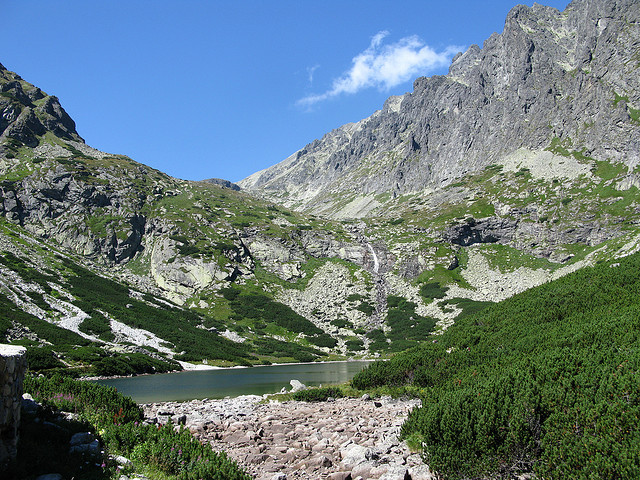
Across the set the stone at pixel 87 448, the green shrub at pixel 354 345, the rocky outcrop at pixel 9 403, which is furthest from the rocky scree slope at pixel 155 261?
the rocky outcrop at pixel 9 403

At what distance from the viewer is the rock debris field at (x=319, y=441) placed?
348 inches

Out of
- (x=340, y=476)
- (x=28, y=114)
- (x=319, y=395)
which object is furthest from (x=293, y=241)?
(x=340, y=476)

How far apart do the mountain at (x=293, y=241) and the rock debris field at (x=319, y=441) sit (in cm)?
4090

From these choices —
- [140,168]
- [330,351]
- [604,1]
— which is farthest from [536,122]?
[140,168]

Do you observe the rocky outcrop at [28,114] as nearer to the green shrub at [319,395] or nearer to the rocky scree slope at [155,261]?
the rocky scree slope at [155,261]

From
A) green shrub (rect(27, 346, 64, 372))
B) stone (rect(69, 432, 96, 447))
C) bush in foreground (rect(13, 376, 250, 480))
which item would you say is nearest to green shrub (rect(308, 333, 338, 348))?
green shrub (rect(27, 346, 64, 372))

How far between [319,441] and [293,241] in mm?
126842

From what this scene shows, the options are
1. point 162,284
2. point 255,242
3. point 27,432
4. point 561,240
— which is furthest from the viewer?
point 255,242

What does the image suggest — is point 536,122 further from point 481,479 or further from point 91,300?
point 481,479

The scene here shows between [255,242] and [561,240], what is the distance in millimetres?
99196

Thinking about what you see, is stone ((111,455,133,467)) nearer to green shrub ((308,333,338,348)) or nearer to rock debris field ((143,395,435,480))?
rock debris field ((143,395,435,480))

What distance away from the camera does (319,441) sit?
11.4 metres

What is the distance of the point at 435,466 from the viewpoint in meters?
7.83

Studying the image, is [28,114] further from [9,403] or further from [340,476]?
[340,476]
